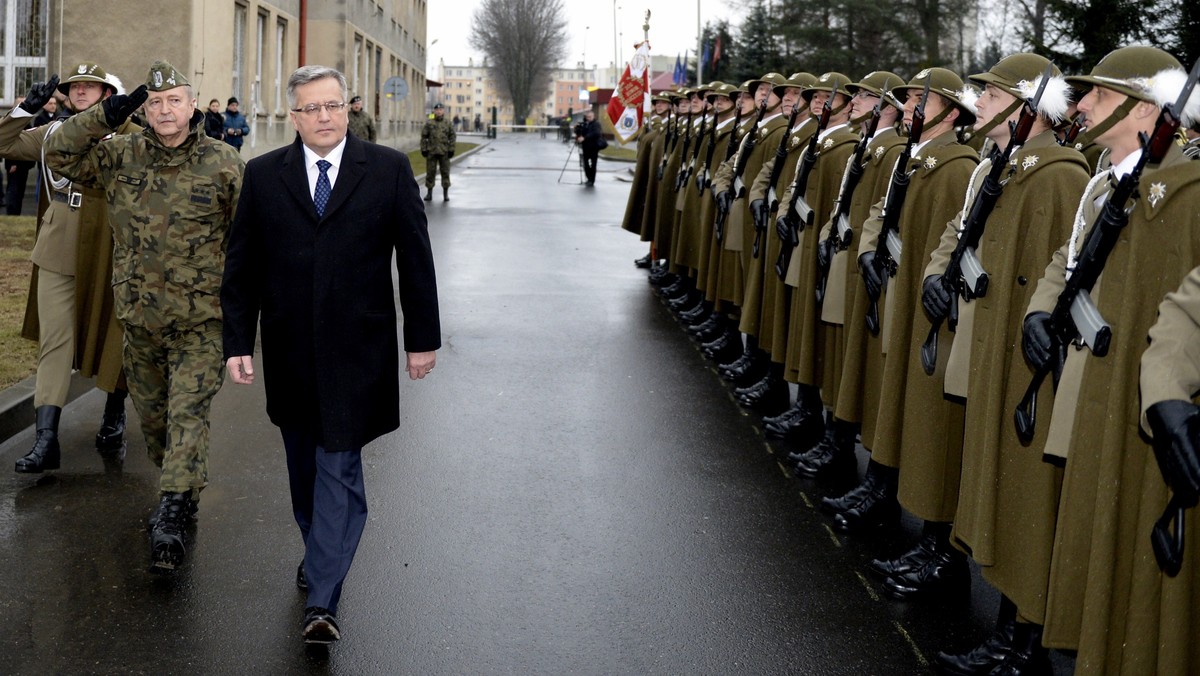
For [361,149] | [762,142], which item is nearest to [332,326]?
[361,149]

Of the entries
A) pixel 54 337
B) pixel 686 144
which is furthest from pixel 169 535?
pixel 686 144

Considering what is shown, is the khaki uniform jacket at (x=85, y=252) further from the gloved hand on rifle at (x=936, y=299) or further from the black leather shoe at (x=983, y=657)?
the black leather shoe at (x=983, y=657)

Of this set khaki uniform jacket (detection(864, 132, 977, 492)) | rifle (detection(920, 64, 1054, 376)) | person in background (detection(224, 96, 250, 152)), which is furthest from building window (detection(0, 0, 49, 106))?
rifle (detection(920, 64, 1054, 376))

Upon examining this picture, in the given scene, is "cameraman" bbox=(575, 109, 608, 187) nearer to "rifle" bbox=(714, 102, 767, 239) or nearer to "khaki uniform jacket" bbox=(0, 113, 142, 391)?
"rifle" bbox=(714, 102, 767, 239)

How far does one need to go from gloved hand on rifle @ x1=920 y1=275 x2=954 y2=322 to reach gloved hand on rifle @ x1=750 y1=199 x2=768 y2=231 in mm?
3566

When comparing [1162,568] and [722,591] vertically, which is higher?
[1162,568]

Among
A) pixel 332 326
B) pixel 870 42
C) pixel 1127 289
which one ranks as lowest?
pixel 332 326

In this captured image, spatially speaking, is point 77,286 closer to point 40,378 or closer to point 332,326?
point 40,378

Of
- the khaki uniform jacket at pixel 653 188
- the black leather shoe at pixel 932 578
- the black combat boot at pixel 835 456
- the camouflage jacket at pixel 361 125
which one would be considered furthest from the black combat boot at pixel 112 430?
the camouflage jacket at pixel 361 125

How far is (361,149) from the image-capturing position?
4.83 metres

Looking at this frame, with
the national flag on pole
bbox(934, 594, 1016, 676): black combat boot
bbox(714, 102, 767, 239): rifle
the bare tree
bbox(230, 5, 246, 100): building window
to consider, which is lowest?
bbox(934, 594, 1016, 676): black combat boot

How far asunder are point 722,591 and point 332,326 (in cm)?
183

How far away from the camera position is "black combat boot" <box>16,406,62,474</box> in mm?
6820

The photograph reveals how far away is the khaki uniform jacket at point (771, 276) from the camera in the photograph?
8.25 meters
